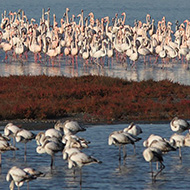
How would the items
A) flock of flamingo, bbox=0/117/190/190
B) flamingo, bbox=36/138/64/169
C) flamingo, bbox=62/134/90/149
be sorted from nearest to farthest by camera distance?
flock of flamingo, bbox=0/117/190/190, flamingo, bbox=36/138/64/169, flamingo, bbox=62/134/90/149

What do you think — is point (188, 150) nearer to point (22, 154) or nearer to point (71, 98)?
point (22, 154)

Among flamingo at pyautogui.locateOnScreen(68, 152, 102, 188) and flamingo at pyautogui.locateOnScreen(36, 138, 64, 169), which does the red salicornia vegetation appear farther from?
flamingo at pyautogui.locateOnScreen(68, 152, 102, 188)

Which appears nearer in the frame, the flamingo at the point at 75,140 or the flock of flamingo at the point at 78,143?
the flock of flamingo at the point at 78,143

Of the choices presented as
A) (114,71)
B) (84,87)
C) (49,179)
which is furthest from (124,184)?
(114,71)

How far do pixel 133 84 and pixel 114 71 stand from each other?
841 centimetres

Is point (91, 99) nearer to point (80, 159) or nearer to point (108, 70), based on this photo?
point (80, 159)

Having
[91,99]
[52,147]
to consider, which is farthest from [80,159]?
[91,99]

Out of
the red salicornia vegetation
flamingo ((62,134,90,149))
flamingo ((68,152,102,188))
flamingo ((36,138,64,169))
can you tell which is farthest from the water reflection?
flamingo ((68,152,102,188))

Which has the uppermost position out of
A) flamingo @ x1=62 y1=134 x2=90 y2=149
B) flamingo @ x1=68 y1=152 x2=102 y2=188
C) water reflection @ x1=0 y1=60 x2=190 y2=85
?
water reflection @ x1=0 y1=60 x2=190 y2=85

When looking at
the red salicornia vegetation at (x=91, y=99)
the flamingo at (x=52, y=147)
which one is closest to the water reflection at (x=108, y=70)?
the red salicornia vegetation at (x=91, y=99)

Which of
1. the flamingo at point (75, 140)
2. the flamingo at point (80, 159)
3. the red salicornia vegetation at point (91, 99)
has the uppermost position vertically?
the red salicornia vegetation at point (91, 99)

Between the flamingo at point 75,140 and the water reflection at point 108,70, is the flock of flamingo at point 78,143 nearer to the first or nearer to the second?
the flamingo at point 75,140

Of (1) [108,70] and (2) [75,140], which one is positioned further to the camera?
(1) [108,70]

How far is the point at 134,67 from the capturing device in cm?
3209
